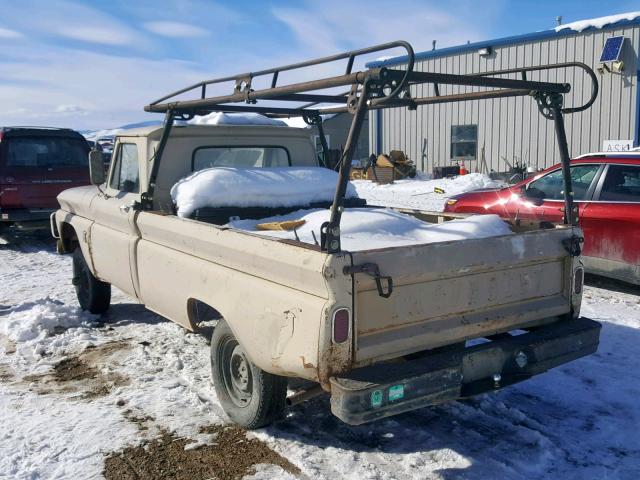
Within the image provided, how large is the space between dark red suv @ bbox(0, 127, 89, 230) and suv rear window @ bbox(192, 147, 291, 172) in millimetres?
6217

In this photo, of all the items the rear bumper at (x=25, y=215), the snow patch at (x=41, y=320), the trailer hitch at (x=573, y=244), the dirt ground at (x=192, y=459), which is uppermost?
the trailer hitch at (x=573, y=244)

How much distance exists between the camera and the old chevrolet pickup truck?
124 inches

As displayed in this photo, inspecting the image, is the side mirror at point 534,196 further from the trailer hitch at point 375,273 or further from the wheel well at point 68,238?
the wheel well at point 68,238

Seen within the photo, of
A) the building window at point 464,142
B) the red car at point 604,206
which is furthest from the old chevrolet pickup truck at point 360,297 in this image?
the building window at point 464,142

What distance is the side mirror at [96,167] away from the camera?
19.4ft

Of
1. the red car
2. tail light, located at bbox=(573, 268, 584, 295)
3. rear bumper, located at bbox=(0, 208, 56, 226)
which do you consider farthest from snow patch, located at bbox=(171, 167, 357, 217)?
rear bumper, located at bbox=(0, 208, 56, 226)

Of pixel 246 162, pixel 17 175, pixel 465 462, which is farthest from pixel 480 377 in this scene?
pixel 17 175

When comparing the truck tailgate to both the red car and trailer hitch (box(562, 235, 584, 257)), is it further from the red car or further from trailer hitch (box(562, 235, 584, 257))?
the red car

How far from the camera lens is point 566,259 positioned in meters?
4.07

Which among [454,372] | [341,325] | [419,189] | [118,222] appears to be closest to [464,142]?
[419,189]

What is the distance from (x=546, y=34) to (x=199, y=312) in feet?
53.1

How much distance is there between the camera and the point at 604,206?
7.16 meters

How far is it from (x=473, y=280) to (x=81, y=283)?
4.66 meters

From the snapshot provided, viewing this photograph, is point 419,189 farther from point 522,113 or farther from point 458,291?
point 458,291
